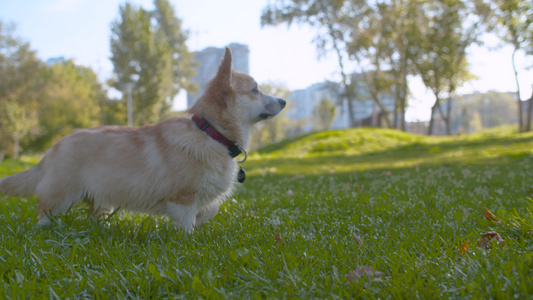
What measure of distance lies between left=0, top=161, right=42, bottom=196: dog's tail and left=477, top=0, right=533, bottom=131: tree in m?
21.9

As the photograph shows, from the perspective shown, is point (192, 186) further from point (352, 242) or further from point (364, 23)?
point (364, 23)

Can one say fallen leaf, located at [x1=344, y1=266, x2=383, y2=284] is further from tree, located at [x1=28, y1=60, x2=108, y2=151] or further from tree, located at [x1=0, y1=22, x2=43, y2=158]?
tree, located at [x1=28, y1=60, x2=108, y2=151]

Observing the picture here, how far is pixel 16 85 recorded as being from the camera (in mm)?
32844

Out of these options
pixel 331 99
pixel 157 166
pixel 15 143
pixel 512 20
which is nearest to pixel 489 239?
pixel 157 166

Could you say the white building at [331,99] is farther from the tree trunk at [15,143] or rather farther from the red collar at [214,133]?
the red collar at [214,133]

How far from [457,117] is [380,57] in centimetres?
9174

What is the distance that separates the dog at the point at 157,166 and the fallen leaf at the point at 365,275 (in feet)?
5.26

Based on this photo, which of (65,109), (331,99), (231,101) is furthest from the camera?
(331,99)

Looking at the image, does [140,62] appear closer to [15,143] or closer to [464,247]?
[15,143]

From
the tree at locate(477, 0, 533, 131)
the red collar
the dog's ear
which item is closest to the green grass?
the red collar

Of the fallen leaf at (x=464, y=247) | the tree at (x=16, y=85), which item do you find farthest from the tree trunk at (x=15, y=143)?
the fallen leaf at (x=464, y=247)

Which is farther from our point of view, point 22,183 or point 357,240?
point 22,183

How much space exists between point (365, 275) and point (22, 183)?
10.7 ft

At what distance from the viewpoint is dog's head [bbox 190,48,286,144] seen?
3375 millimetres
